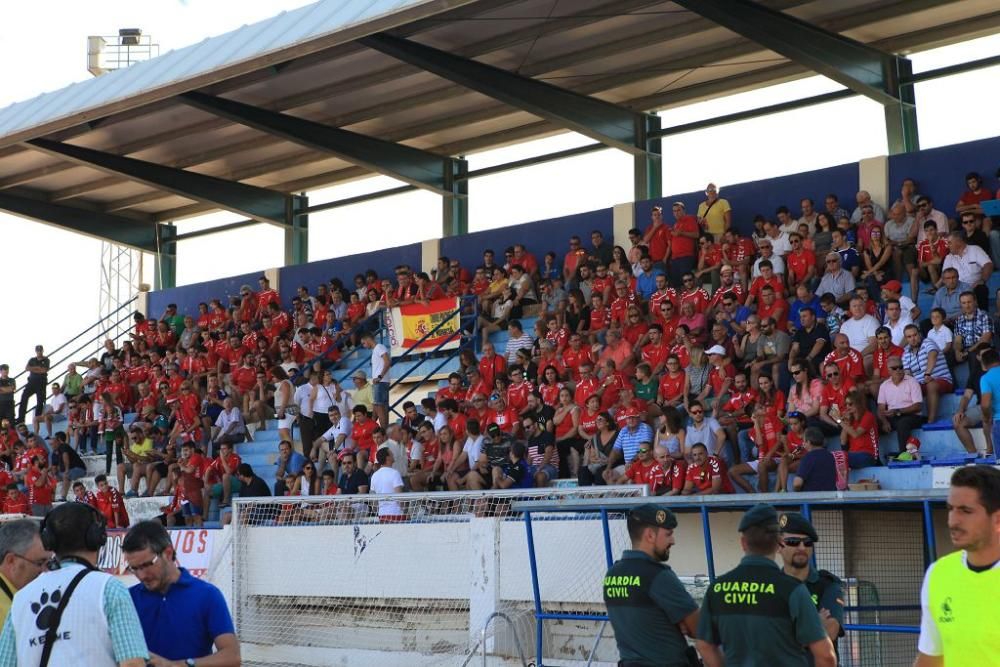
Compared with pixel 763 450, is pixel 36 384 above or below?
above

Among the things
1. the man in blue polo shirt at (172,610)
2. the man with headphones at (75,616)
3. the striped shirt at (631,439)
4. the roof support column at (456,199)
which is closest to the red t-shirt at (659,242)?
the striped shirt at (631,439)

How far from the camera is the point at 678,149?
22.5m

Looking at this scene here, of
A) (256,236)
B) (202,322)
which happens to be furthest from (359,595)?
(256,236)

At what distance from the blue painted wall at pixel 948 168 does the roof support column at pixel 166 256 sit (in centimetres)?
1796

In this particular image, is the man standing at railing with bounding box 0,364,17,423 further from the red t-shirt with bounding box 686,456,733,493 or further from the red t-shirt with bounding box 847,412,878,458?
the red t-shirt with bounding box 847,412,878,458

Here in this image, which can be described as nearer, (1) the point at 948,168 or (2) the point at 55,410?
(1) the point at 948,168

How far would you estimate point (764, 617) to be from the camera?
Result: 5301 millimetres

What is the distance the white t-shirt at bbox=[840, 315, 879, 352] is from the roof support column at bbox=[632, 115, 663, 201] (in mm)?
7621

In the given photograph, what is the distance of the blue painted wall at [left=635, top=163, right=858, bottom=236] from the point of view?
18703 millimetres

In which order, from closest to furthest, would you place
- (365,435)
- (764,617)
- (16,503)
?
(764,617) → (365,435) → (16,503)

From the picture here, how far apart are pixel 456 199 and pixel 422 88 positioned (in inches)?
135

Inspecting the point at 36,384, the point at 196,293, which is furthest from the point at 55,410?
the point at 196,293

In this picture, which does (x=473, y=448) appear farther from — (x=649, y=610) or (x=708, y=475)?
(x=649, y=610)

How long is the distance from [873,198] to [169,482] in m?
11.1
